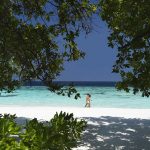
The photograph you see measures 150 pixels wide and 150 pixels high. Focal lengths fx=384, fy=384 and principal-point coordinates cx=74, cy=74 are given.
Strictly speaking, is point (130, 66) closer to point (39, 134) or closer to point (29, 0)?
point (29, 0)

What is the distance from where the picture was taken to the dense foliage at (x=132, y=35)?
1162 centimetres

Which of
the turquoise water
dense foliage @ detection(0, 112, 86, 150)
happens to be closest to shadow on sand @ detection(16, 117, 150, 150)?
dense foliage @ detection(0, 112, 86, 150)

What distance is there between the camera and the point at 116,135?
1672 cm

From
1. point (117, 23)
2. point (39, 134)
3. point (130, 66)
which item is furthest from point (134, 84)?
point (39, 134)

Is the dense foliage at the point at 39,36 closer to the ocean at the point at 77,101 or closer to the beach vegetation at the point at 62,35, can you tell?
the beach vegetation at the point at 62,35

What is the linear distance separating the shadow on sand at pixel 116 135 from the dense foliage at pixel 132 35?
2457 mm

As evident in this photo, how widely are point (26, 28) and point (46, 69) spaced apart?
43.3 inches

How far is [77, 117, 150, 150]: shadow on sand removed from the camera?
14180 mm

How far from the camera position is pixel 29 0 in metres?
9.04

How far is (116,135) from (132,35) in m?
5.12

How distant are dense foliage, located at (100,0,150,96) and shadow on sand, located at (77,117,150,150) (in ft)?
8.06

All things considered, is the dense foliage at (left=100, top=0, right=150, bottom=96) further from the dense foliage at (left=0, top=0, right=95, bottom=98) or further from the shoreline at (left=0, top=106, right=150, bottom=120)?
the shoreline at (left=0, top=106, right=150, bottom=120)

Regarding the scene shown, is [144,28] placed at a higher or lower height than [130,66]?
higher

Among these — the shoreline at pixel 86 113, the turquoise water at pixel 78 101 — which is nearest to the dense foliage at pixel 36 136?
the shoreline at pixel 86 113
